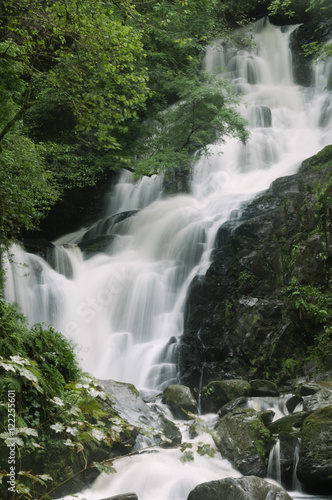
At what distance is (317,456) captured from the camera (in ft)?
15.6

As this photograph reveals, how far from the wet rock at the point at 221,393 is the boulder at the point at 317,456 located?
6.84 feet

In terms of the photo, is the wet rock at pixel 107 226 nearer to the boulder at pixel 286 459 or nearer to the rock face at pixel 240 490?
the boulder at pixel 286 459

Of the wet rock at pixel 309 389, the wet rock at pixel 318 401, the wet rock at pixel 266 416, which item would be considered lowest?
the wet rock at pixel 266 416

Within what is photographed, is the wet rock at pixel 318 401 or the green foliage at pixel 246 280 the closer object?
the wet rock at pixel 318 401

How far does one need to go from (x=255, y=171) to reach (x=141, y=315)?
8812mm

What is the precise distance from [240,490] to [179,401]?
3.06 meters

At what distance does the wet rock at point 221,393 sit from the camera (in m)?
7.15

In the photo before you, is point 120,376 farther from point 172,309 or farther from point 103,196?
point 103,196

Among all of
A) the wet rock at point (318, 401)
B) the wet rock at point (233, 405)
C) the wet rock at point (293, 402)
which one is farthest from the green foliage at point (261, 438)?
the wet rock at point (293, 402)

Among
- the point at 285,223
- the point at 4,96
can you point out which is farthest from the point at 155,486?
the point at 4,96

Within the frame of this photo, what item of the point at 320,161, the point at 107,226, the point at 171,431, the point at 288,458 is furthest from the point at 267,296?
the point at 107,226

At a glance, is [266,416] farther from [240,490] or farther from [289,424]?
[240,490]

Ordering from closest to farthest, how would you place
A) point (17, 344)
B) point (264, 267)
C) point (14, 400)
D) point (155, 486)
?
point (14, 400), point (17, 344), point (155, 486), point (264, 267)

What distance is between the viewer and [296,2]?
2267cm
